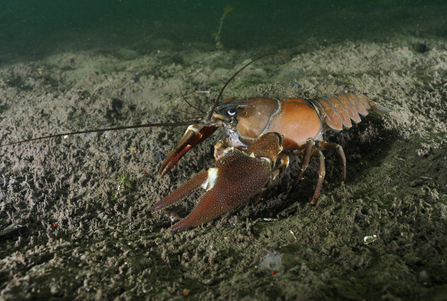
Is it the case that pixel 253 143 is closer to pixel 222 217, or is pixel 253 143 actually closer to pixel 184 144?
pixel 184 144

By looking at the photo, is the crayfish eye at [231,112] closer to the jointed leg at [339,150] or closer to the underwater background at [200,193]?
the underwater background at [200,193]

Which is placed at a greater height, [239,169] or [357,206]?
[239,169]

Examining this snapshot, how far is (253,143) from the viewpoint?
2.72m

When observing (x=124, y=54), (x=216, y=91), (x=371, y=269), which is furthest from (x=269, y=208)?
(x=124, y=54)

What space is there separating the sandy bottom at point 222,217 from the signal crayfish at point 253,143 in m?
0.27

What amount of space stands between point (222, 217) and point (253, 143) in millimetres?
900

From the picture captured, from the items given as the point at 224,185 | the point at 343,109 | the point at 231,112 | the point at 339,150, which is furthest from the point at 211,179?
the point at 343,109

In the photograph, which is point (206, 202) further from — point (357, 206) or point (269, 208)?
point (357, 206)

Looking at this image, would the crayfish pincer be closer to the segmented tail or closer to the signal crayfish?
the signal crayfish

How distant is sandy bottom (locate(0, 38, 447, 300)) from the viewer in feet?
4.84

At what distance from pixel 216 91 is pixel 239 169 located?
2.85 m

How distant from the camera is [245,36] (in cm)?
1039

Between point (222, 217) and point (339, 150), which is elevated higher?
point (339, 150)

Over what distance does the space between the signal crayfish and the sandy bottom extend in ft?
0.87
